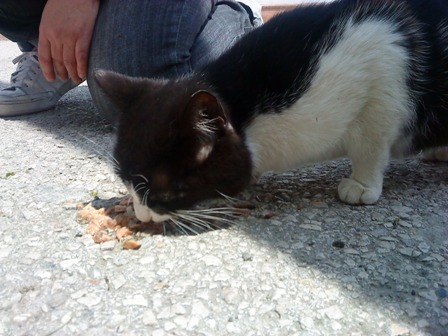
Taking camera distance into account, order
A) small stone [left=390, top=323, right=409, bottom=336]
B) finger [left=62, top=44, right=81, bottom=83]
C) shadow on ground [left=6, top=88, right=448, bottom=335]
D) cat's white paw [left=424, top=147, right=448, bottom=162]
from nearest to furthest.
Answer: small stone [left=390, top=323, right=409, bottom=336], shadow on ground [left=6, top=88, right=448, bottom=335], cat's white paw [left=424, top=147, right=448, bottom=162], finger [left=62, top=44, right=81, bottom=83]

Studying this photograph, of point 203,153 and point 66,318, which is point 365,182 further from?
point 66,318

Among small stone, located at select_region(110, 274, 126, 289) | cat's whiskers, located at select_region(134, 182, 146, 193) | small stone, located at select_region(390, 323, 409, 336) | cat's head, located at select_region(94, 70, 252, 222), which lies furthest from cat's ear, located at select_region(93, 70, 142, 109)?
small stone, located at select_region(390, 323, 409, 336)

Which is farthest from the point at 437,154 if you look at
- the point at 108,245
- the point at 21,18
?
the point at 21,18

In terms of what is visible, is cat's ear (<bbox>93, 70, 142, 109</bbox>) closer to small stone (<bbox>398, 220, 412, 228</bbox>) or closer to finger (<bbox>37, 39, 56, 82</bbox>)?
finger (<bbox>37, 39, 56, 82</bbox>)

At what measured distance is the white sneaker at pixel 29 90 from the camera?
229cm

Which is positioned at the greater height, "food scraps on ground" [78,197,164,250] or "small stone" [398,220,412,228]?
"small stone" [398,220,412,228]

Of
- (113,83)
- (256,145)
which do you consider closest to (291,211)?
(256,145)

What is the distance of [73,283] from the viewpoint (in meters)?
0.98

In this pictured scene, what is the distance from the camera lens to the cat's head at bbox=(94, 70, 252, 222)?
41.1 inches

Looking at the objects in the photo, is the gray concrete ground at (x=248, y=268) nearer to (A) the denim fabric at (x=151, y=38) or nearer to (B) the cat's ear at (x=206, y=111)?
(B) the cat's ear at (x=206, y=111)

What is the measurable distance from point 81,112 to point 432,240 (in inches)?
73.0

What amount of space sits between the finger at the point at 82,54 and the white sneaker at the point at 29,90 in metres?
0.56

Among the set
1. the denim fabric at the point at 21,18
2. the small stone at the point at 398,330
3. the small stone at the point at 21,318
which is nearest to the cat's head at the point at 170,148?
the small stone at the point at 21,318

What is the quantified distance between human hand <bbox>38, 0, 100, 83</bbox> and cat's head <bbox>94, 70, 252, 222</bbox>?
0.56 metres
